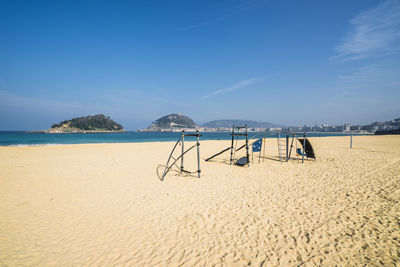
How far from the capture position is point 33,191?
6895 mm

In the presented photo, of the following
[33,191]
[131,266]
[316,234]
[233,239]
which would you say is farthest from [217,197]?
[33,191]

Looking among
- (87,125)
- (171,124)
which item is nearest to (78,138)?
(171,124)

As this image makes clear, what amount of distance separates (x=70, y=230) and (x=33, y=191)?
444 centimetres

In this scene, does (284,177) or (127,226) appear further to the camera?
(284,177)

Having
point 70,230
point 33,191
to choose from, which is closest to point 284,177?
point 70,230

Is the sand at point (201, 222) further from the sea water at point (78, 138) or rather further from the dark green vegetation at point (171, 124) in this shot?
the sea water at point (78, 138)

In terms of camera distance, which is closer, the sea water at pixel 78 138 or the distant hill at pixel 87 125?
the sea water at pixel 78 138

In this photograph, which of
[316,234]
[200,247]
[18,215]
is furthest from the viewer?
[18,215]

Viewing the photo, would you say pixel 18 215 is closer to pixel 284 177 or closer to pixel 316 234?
pixel 316 234

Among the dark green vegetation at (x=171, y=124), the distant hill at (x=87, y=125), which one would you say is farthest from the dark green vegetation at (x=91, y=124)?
the dark green vegetation at (x=171, y=124)

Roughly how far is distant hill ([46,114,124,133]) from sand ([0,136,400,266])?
130m

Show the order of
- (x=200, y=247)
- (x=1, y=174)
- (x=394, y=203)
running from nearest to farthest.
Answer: (x=200, y=247), (x=394, y=203), (x=1, y=174)

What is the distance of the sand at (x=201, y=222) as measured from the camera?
10.9ft

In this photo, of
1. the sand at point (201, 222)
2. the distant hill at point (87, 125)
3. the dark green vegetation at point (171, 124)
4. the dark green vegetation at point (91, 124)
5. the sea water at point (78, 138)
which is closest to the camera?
the sand at point (201, 222)
